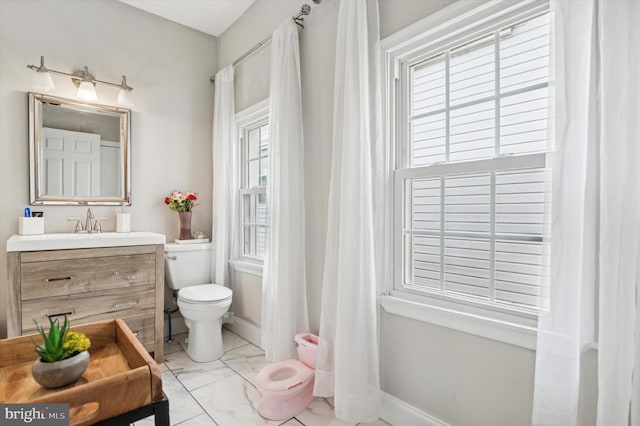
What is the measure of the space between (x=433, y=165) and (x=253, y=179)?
1.83 metres

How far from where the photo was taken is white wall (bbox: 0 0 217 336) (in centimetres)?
238

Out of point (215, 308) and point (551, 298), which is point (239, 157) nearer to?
point (215, 308)

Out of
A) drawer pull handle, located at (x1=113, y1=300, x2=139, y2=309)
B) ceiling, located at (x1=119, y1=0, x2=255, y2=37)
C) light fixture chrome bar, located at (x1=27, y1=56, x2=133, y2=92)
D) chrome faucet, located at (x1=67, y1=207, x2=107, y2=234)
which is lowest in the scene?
drawer pull handle, located at (x1=113, y1=300, x2=139, y2=309)

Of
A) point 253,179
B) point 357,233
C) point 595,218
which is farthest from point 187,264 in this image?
point 595,218

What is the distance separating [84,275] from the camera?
7.23ft

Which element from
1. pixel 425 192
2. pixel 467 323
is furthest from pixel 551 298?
pixel 425 192

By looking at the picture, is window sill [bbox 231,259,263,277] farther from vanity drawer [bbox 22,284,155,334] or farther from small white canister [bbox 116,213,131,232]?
small white canister [bbox 116,213,131,232]

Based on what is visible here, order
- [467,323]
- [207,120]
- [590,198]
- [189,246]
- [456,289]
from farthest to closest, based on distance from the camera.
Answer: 1. [207,120]
2. [189,246]
3. [456,289]
4. [467,323]
5. [590,198]

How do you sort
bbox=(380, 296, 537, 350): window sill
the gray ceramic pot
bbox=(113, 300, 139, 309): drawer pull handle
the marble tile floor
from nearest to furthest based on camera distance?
1. the gray ceramic pot
2. bbox=(380, 296, 537, 350): window sill
3. the marble tile floor
4. bbox=(113, 300, 139, 309): drawer pull handle

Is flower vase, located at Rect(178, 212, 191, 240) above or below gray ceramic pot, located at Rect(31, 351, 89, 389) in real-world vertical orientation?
above

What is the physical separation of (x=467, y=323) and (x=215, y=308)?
1.76m

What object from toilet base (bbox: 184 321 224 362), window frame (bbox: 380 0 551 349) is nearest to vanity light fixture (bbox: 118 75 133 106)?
toilet base (bbox: 184 321 224 362)

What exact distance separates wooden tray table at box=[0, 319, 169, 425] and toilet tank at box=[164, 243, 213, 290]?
138 centimetres

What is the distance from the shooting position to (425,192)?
5.59ft
